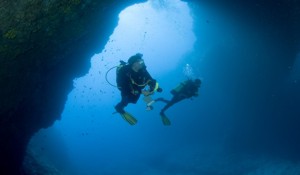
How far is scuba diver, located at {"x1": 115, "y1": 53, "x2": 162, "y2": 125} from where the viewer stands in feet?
23.7

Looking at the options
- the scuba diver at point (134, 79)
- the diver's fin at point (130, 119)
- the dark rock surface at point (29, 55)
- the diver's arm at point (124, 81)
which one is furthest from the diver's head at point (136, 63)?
the dark rock surface at point (29, 55)

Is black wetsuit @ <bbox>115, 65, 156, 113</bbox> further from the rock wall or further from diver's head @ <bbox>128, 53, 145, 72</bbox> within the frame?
the rock wall

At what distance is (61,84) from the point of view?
14062mm

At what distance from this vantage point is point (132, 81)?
7.32m

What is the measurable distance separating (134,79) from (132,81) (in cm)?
7

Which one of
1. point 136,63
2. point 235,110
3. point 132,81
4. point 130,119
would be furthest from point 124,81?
point 235,110

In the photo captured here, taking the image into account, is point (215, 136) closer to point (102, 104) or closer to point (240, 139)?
point (240, 139)

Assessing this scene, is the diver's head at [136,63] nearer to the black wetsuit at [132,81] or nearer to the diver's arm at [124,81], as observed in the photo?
the black wetsuit at [132,81]

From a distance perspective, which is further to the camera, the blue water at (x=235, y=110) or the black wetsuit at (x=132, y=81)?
the blue water at (x=235, y=110)

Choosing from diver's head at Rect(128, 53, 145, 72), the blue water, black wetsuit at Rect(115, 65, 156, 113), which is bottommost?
black wetsuit at Rect(115, 65, 156, 113)

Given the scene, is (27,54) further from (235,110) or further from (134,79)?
(235,110)

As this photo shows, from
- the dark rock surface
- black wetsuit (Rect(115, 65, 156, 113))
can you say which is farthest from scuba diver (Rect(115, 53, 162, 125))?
the dark rock surface

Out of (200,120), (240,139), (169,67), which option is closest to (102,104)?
(169,67)

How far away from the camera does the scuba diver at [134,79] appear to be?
7215 mm
